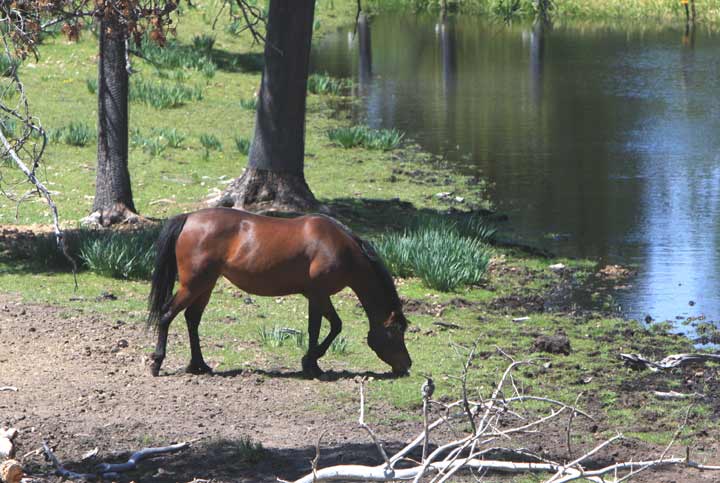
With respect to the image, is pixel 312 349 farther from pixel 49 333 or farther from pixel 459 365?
pixel 49 333

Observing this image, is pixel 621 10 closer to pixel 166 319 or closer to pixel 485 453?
pixel 166 319

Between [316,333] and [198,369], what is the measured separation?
91 cm

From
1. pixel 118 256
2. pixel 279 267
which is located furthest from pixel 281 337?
pixel 118 256

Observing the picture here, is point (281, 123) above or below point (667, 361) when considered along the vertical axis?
above

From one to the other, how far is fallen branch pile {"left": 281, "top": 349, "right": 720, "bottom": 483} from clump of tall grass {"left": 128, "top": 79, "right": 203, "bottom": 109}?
1445 centimetres

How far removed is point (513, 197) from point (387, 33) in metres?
22.3

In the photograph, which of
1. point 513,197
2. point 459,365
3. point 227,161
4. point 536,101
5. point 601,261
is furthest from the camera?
point 536,101

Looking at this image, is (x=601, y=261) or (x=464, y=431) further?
(x=601, y=261)

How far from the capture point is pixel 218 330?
956 centimetres

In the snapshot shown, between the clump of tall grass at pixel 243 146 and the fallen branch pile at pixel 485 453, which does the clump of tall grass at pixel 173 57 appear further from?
the fallen branch pile at pixel 485 453

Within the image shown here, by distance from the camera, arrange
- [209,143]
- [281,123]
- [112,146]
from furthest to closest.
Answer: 1. [209,143]
2. [281,123]
3. [112,146]

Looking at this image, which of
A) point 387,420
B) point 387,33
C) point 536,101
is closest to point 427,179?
point 536,101

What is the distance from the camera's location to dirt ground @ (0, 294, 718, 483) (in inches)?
260

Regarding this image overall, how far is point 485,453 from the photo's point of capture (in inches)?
266
